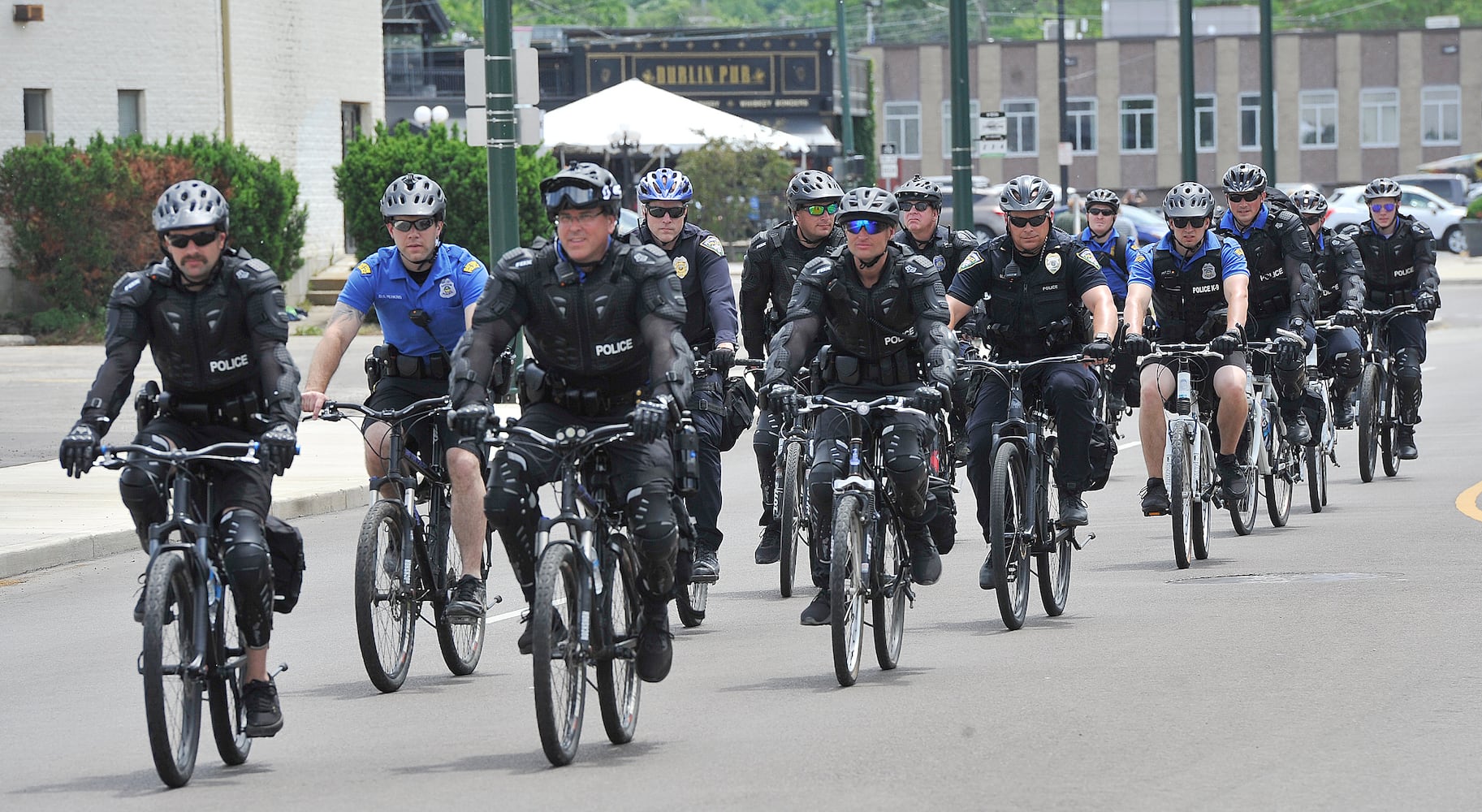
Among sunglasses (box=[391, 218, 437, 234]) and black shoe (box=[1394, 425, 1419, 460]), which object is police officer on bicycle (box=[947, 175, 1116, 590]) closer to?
sunglasses (box=[391, 218, 437, 234])

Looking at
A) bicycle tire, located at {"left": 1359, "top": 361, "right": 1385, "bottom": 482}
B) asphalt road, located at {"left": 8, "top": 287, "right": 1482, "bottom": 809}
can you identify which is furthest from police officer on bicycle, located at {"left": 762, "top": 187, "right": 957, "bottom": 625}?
bicycle tire, located at {"left": 1359, "top": 361, "right": 1385, "bottom": 482}

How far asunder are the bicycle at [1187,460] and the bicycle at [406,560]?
4.08 metres

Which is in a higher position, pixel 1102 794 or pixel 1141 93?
pixel 1141 93

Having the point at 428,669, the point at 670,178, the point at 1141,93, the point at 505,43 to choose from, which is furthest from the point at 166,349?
the point at 1141,93

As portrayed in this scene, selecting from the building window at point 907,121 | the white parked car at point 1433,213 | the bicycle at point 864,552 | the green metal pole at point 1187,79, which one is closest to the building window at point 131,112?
the green metal pole at point 1187,79

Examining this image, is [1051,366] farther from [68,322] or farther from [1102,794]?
[68,322]

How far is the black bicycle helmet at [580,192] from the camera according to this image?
7.44 meters

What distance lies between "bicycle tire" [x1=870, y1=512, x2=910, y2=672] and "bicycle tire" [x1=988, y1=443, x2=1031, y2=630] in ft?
2.00

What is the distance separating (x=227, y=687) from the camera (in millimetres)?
7441

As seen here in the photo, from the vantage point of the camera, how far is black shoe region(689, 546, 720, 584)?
10148 millimetres

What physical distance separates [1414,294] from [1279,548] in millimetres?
4556

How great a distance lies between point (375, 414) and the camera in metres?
8.66

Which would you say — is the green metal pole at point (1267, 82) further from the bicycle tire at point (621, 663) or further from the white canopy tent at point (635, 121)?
the bicycle tire at point (621, 663)

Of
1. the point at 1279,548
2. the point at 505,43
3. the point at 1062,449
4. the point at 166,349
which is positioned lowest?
the point at 1279,548
